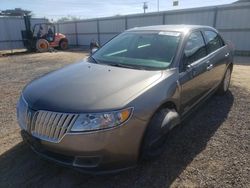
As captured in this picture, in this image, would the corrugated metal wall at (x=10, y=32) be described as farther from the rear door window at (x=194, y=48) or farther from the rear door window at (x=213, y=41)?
the rear door window at (x=194, y=48)

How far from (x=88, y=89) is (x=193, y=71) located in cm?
161

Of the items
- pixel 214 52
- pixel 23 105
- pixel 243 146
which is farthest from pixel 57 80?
pixel 214 52

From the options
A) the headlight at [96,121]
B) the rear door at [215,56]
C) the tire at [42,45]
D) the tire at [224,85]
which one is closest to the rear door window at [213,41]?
the rear door at [215,56]

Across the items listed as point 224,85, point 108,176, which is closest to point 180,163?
point 108,176

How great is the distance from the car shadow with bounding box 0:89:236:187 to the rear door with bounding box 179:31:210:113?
1.66ft

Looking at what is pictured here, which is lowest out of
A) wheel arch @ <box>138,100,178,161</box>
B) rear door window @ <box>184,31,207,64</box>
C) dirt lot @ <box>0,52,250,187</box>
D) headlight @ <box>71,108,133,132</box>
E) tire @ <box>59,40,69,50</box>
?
tire @ <box>59,40,69,50</box>

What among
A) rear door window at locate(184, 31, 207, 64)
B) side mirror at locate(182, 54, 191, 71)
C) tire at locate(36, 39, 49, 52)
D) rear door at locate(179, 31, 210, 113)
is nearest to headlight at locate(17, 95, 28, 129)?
rear door at locate(179, 31, 210, 113)

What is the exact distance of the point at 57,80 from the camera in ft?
9.31

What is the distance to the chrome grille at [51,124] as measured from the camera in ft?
7.05

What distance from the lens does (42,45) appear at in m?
17.3

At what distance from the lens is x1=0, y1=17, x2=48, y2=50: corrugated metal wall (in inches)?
818

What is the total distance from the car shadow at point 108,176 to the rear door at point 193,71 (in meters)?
0.51

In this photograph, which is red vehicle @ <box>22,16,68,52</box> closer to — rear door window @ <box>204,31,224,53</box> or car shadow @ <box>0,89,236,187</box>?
rear door window @ <box>204,31,224,53</box>

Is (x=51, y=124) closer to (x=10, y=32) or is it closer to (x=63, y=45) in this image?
(x=63, y=45)
